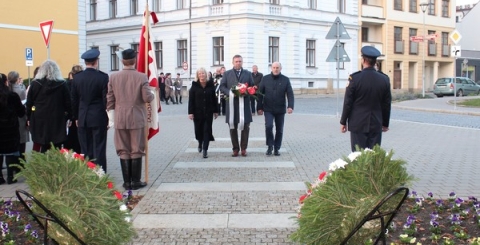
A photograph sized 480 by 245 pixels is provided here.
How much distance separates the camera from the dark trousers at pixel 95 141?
8578 millimetres

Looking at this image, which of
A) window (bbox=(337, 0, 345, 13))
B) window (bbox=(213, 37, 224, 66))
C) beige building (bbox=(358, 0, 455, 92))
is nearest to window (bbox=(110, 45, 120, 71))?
window (bbox=(213, 37, 224, 66))

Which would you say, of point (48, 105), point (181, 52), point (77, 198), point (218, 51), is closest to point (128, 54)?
point (48, 105)

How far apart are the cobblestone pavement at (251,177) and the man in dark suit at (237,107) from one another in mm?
372

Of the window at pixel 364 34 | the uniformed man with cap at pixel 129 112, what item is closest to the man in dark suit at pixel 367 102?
the uniformed man with cap at pixel 129 112

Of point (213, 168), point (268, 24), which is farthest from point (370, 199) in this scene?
point (268, 24)

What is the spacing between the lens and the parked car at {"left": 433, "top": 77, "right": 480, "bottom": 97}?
44859 millimetres

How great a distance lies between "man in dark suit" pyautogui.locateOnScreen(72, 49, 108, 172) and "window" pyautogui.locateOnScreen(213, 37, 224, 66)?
3460 cm

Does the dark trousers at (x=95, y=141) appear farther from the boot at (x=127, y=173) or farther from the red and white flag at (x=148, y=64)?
the red and white flag at (x=148, y=64)

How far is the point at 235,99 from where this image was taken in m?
11.4

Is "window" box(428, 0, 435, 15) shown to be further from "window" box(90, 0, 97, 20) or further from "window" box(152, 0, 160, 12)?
"window" box(90, 0, 97, 20)

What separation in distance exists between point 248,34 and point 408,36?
69.5 feet

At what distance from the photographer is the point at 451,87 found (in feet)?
145

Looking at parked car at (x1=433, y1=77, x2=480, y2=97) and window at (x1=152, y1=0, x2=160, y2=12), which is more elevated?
window at (x1=152, y1=0, x2=160, y2=12)

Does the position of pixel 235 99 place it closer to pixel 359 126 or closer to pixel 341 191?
pixel 359 126
